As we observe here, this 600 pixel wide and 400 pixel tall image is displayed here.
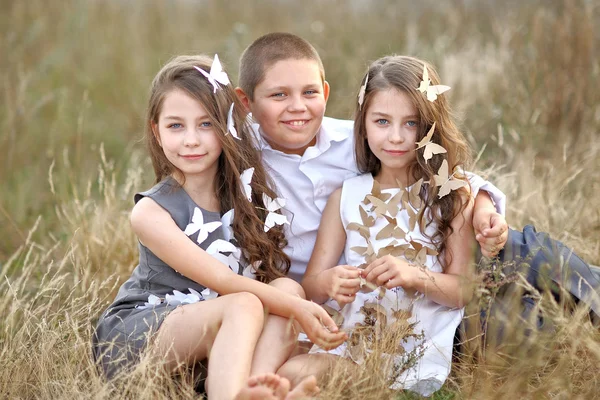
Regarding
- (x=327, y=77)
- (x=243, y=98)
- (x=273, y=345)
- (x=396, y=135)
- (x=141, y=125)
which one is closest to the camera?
(x=273, y=345)

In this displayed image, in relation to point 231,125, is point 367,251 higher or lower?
lower

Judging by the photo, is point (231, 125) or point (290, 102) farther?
point (290, 102)

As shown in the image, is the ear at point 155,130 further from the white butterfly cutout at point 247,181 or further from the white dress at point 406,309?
the white dress at point 406,309

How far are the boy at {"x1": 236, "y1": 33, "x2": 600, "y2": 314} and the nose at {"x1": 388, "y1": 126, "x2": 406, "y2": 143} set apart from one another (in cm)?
32

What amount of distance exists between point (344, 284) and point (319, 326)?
0.22 meters

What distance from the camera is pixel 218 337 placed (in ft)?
7.61

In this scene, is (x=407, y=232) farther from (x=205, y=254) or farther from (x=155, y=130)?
(x=155, y=130)

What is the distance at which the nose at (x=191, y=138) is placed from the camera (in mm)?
2584

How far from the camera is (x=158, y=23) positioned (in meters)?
7.30

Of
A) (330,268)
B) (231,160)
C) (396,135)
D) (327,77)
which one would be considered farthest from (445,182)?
(327,77)

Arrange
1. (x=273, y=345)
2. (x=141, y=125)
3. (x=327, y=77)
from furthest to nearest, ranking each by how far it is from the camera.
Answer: (x=327, y=77) < (x=141, y=125) < (x=273, y=345)

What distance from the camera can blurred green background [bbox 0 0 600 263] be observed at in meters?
4.20

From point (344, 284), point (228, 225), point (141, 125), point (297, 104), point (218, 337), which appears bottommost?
point (218, 337)

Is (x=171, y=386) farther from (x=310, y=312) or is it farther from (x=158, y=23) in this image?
(x=158, y=23)
